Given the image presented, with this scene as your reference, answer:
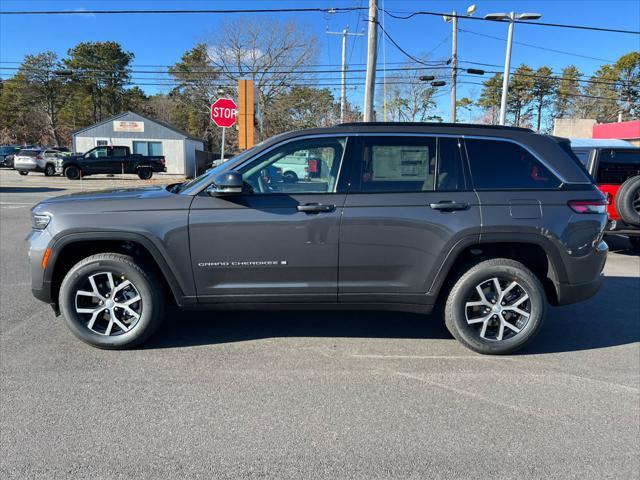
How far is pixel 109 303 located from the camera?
3.70 m

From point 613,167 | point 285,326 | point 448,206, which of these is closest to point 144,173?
point 613,167

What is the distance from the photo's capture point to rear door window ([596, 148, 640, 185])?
7.67 metres

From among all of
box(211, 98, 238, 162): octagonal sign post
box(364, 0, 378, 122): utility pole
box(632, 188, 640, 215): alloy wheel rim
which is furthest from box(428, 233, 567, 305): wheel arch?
box(364, 0, 378, 122): utility pole

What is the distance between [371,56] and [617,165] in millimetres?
8979

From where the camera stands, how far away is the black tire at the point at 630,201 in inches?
276

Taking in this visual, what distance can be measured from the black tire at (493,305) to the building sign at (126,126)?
37016 millimetres

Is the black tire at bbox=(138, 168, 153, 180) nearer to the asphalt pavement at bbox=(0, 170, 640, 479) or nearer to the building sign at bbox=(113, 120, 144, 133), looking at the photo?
the building sign at bbox=(113, 120, 144, 133)

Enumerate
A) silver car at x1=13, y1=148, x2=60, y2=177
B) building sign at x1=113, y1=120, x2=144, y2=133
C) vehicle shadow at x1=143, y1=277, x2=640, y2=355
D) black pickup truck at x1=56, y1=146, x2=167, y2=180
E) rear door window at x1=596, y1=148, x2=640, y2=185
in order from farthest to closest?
building sign at x1=113, y1=120, x2=144, y2=133 < silver car at x1=13, y1=148, x2=60, y2=177 < black pickup truck at x1=56, y1=146, x2=167, y2=180 < rear door window at x1=596, y1=148, x2=640, y2=185 < vehicle shadow at x1=143, y1=277, x2=640, y2=355

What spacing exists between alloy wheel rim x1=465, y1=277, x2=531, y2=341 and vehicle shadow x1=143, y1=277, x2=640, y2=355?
1.03 ft

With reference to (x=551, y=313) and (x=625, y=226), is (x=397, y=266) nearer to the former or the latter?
(x=551, y=313)

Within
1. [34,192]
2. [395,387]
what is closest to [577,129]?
[34,192]

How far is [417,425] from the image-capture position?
2.79 m

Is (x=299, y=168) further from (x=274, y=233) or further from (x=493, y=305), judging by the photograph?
(x=493, y=305)

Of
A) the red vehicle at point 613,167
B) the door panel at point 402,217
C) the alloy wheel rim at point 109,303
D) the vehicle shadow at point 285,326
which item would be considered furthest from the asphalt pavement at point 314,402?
the red vehicle at point 613,167
